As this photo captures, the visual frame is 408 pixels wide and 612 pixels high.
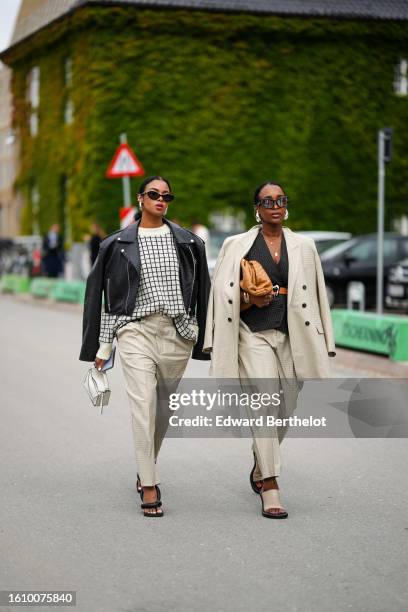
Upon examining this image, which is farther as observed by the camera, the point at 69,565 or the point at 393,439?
the point at 393,439

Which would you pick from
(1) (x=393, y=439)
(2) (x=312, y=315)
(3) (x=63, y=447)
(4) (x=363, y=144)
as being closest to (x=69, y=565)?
(2) (x=312, y=315)

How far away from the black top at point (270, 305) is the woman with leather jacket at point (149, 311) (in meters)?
0.35

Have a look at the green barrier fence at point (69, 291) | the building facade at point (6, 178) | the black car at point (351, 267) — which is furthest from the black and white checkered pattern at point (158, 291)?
the building facade at point (6, 178)

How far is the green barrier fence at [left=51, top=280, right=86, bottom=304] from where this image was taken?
2389cm

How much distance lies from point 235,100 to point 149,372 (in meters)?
25.6

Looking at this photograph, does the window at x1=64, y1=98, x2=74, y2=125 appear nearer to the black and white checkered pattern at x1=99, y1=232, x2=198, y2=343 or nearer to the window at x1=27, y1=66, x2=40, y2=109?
the window at x1=27, y1=66, x2=40, y2=109

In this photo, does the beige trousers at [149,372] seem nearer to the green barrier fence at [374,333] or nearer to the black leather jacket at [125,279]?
the black leather jacket at [125,279]

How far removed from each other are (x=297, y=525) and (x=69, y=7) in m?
27.2

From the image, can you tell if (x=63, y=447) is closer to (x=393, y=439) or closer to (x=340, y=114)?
(x=393, y=439)

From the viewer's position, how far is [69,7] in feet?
99.8

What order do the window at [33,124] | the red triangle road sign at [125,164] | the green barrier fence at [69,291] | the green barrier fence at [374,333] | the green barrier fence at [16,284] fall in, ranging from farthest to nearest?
the window at [33,124], the green barrier fence at [16,284], the green barrier fence at [69,291], the red triangle road sign at [125,164], the green barrier fence at [374,333]

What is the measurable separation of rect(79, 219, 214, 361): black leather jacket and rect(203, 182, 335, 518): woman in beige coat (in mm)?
202

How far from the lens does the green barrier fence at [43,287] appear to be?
85.4 feet

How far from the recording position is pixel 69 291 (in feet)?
80.6
